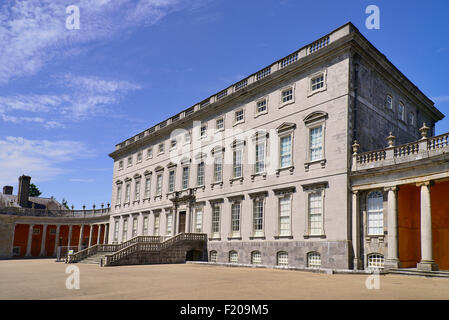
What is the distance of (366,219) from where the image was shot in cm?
2131

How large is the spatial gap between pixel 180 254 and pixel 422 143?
18503mm

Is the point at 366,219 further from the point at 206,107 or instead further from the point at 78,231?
the point at 78,231

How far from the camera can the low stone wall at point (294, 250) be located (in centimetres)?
2147

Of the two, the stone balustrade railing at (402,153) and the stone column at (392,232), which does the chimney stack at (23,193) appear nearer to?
the stone balustrade railing at (402,153)

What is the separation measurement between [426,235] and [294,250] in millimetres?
7874

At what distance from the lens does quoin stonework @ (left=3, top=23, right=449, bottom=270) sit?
20625 millimetres

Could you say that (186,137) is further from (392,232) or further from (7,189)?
(7,189)

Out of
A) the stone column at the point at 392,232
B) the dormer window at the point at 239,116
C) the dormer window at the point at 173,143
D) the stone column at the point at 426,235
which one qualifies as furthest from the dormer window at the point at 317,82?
the dormer window at the point at 173,143

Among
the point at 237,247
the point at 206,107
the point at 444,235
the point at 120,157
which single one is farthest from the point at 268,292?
the point at 120,157

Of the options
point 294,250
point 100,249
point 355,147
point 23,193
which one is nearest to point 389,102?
point 355,147

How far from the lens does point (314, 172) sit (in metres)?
23.8

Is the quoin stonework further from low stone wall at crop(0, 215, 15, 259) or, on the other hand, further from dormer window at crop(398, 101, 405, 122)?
low stone wall at crop(0, 215, 15, 259)

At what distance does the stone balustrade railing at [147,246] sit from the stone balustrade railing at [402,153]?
567 inches
